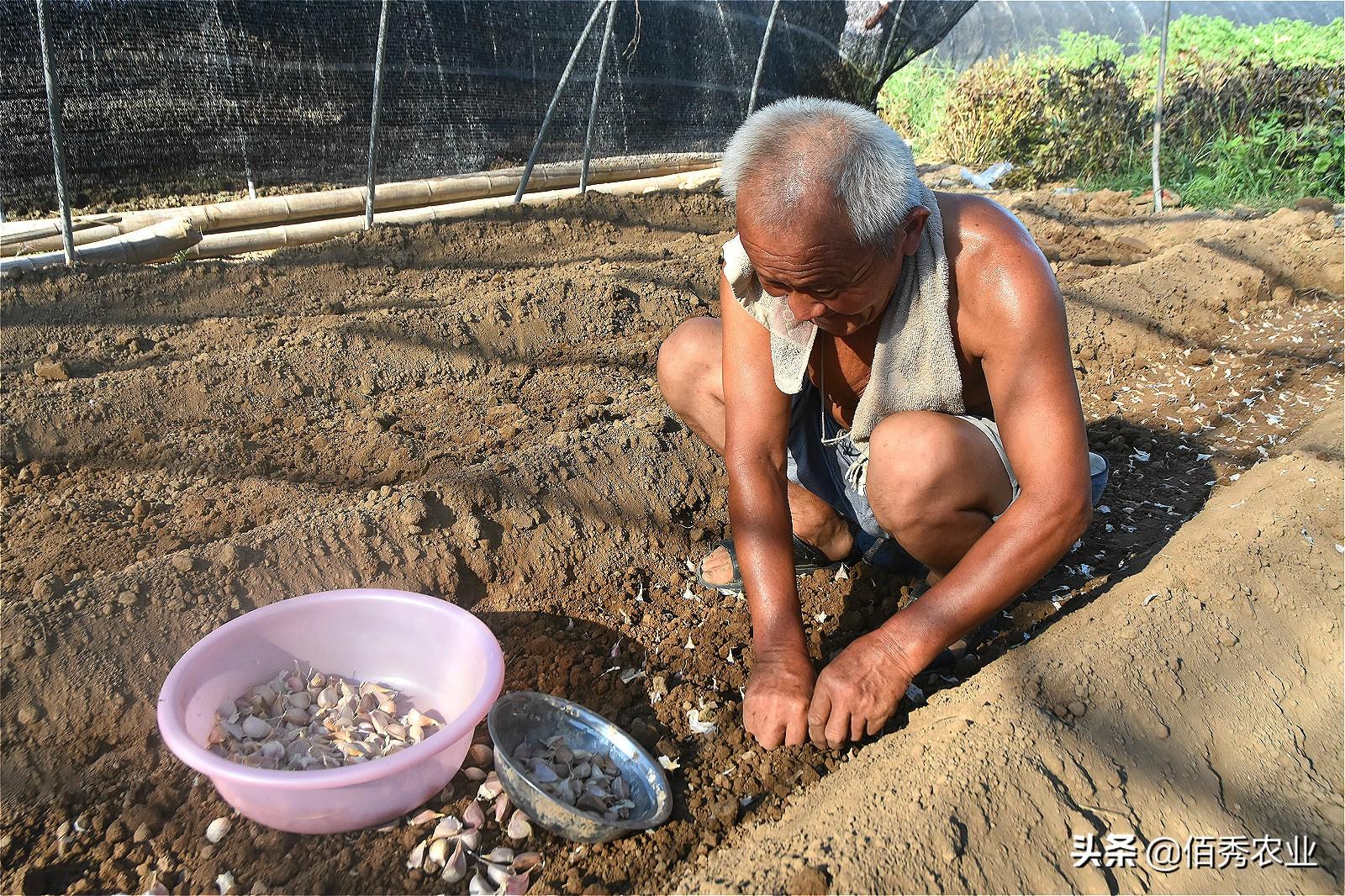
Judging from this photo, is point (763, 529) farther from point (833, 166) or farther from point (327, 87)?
point (327, 87)

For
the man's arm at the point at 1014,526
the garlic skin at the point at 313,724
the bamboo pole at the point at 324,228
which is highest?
the man's arm at the point at 1014,526

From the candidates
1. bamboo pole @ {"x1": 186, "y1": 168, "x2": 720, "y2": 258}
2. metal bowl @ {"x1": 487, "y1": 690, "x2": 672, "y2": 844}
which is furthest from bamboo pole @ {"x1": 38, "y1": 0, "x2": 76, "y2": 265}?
metal bowl @ {"x1": 487, "y1": 690, "x2": 672, "y2": 844}

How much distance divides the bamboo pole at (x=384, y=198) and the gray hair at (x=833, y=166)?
14.9ft

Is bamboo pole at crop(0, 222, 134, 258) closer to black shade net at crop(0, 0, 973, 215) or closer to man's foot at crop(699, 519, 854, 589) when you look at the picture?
black shade net at crop(0, 0, 973, 215)

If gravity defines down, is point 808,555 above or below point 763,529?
below

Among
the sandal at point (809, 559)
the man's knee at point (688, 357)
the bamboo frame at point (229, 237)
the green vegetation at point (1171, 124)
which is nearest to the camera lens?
the man's knee at point (688, 357)

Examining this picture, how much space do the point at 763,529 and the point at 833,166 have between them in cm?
72

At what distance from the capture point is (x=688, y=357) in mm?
2369

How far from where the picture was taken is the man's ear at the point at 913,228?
64.1 inches

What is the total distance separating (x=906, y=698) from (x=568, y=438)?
123 cm

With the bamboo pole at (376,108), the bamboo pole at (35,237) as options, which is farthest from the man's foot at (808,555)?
the bamboo pole at (35,237)

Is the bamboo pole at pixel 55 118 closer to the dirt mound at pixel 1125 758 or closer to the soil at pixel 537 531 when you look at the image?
the soil at pixel 537 531

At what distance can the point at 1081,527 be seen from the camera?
1.69 metres

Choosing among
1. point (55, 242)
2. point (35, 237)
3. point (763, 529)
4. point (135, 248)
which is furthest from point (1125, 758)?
point (35, 237)
